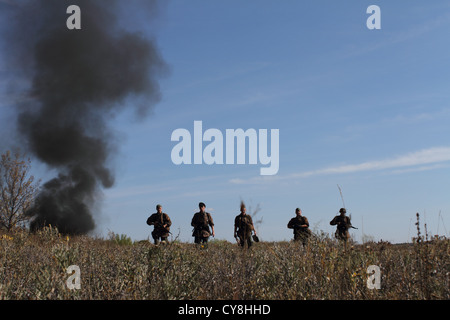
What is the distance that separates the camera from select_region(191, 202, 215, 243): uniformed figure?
14344 millimetres

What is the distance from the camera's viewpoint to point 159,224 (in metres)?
14.8

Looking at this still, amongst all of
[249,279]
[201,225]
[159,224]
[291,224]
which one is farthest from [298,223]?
[249,279]

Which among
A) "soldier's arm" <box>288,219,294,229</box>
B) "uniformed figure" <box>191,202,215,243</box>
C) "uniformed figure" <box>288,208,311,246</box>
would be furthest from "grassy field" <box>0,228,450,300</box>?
"soldier's arm" <box>288,219,294,229</box>

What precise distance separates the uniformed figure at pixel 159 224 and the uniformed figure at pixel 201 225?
1.04 meters

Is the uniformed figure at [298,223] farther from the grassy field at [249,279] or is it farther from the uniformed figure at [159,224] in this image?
the grassy field at [249,279]

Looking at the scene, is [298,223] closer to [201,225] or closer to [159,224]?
[201,225]

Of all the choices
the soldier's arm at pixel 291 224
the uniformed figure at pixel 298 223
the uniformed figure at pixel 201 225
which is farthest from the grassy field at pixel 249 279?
the soldier's arm at pixel 291 224
